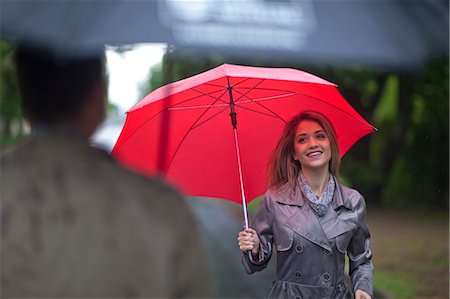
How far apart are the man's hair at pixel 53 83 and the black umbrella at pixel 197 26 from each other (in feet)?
0.14

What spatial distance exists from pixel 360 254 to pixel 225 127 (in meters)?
1.11

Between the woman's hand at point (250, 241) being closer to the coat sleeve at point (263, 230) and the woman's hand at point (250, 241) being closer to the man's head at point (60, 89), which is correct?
the coat sleeve at point (263, 230)

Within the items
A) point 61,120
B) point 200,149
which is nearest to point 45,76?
point 61,120

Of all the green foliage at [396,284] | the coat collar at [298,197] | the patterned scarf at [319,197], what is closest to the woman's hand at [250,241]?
the coat collar at [298,197]

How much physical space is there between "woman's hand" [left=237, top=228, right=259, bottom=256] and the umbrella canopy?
55 cm

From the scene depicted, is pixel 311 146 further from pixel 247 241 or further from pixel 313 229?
pixel 247 241

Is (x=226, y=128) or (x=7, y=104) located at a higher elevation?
(x=7, y=104)

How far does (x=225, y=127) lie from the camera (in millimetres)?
4246

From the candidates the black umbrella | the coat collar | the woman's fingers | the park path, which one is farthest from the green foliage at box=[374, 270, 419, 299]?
the black umbrella

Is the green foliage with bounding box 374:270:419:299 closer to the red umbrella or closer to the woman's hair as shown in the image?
the red umbrella

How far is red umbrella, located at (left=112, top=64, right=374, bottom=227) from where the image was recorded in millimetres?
3895

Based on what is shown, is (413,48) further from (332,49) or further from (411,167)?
(411,167)

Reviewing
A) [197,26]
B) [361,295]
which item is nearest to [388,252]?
[361,295]

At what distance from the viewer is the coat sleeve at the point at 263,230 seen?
3.66m
